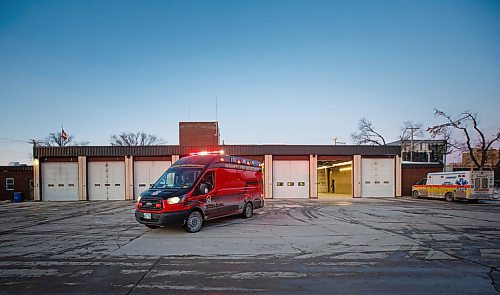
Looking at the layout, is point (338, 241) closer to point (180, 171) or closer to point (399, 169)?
point (180, 171)

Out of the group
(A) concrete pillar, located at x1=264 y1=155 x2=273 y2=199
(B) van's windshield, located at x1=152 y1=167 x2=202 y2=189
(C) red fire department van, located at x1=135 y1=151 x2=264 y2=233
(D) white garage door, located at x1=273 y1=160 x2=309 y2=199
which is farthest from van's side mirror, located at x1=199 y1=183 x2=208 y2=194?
(D) white garage door, located at x1=273 y1=160 x2=309 y2=199

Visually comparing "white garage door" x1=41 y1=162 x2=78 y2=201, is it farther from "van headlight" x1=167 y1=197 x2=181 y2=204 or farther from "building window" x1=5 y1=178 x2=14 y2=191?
"van headlight" x1=167 y1=197 x2=181 y2=204

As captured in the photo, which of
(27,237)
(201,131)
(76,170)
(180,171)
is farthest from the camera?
(201,131)

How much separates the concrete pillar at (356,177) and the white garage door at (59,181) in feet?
79.2

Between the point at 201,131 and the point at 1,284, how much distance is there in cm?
3112

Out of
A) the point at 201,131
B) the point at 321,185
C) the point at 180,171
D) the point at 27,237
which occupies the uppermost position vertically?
the point at 201,131

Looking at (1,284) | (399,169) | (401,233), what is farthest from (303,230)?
(399,169)

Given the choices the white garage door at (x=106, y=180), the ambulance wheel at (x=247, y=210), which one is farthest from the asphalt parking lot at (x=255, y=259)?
the white garage door at (x=106, y=180)

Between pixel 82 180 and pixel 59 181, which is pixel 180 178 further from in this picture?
A: pixel 59 181

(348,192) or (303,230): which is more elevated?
(303,230)

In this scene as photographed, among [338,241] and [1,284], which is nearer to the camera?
[1,284]

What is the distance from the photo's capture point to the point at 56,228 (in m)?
11.9

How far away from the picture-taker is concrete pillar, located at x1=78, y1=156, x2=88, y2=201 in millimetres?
26672

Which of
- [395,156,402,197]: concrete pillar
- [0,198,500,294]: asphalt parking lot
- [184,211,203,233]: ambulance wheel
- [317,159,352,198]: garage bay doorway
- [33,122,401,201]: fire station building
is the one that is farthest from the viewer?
[317,159,352,198]: garage bay doorway
